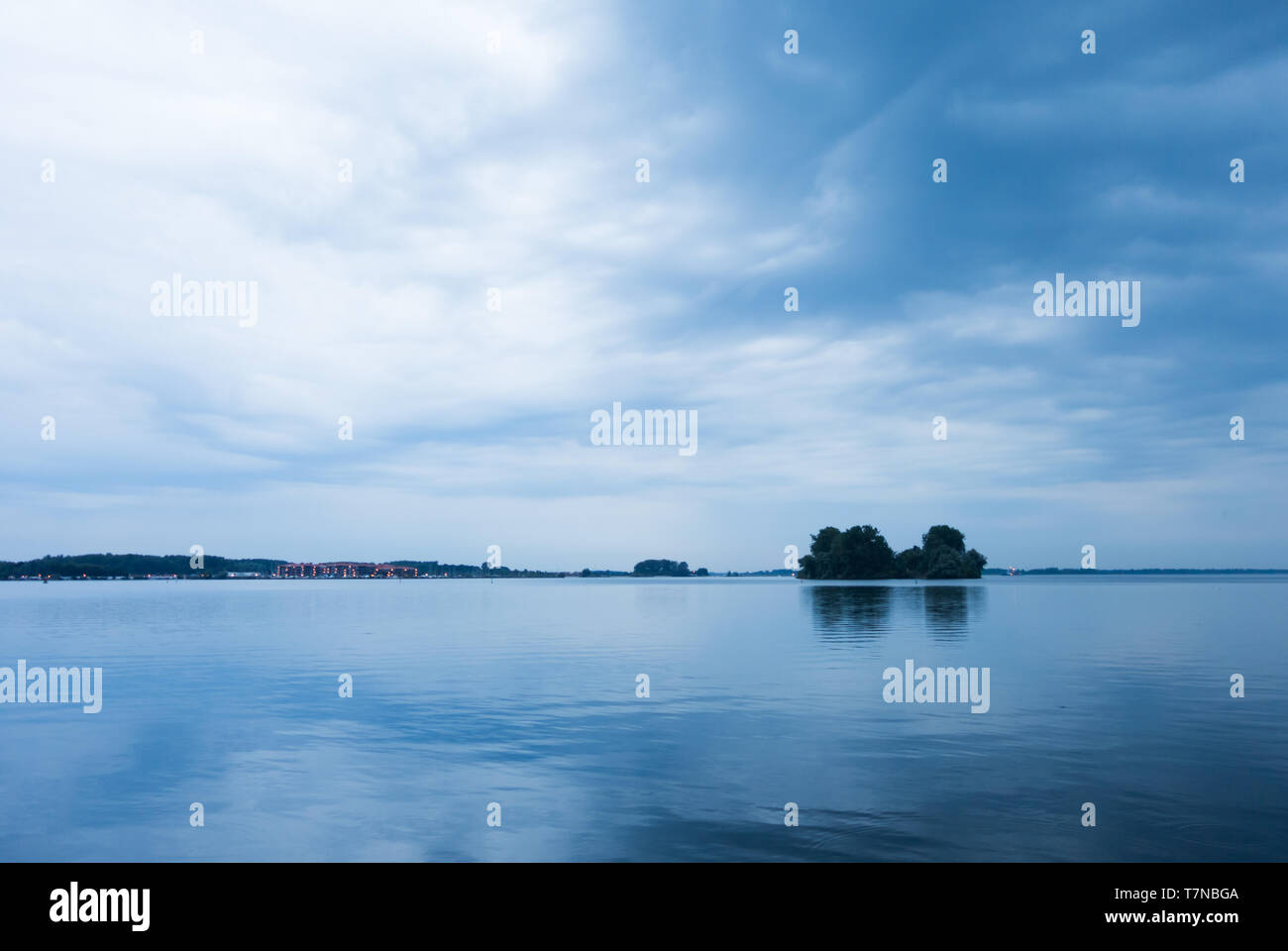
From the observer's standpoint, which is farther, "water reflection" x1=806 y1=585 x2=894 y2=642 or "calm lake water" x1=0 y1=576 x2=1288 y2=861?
"water reflection" x1=806 y1=585 x2=894 y2=642

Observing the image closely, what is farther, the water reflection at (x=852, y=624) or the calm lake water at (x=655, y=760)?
the water reflection at (x=852, y=624)

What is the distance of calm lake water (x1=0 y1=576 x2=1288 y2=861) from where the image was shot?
57.0ft

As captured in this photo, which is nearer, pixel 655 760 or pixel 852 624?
pixel 655 760

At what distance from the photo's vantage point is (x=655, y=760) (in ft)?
80.0

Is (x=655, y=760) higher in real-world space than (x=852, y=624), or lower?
higher

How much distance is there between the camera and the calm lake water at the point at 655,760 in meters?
17.4

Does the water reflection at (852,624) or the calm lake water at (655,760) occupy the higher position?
the calm lake water at (655,760)

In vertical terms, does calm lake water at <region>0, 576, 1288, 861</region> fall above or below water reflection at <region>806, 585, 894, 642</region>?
above

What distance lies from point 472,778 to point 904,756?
41.8 ft
